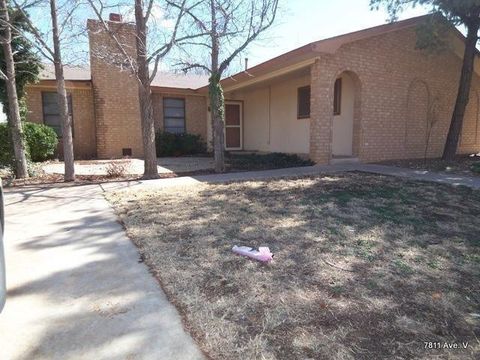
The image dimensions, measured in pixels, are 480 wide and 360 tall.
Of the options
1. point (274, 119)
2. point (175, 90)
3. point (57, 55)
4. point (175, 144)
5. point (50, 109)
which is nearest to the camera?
point (57, 55)

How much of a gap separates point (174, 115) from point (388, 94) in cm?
876

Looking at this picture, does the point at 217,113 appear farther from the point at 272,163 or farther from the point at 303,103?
the point at 303,103

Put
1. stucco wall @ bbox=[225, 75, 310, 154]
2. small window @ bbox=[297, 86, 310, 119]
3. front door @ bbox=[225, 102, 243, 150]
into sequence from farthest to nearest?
front door @ bbox=[225, 102, 243, 150] < stucco wall @ bbox=[225, 75, 310, 154] < small window @ bbox=[297, 86, 310, 119]

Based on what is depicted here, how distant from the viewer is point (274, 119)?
13758mm

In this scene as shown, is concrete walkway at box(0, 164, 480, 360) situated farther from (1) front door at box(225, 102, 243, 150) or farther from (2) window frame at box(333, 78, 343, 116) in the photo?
Result: (1) front door at box(225, 102, 243, 150)

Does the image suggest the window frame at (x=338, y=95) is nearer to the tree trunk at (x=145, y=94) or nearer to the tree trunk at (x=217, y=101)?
the tree trunk at (x=217, y=101)

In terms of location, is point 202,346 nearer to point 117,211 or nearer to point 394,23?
point 117,211

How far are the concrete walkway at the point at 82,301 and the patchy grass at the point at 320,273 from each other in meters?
0.17

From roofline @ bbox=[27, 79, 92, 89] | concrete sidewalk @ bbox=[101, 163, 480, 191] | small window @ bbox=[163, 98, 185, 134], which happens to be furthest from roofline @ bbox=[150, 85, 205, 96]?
concrete sidewalk @ bbox=[101, 163, 480, 191]

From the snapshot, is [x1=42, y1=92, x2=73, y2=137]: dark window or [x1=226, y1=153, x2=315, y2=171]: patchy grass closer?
[x1=226, y1=153, x2=315, y2=171]: patchy grass

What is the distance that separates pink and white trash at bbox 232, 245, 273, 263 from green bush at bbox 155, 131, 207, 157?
11.6m

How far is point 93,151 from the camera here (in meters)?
14.2

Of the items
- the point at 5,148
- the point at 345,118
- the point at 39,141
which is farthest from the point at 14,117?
the point at 345,118

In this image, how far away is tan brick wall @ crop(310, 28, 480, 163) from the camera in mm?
9430
